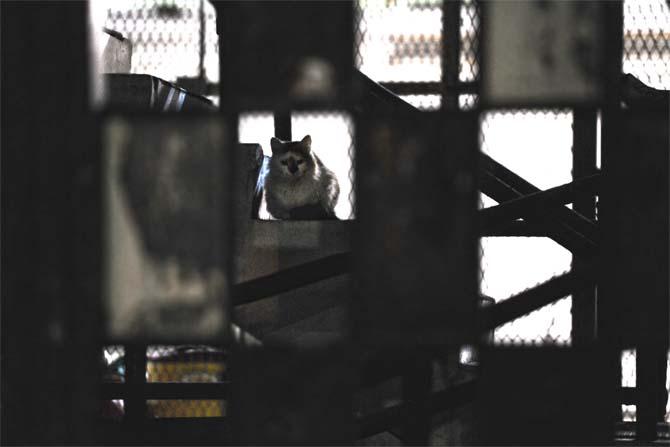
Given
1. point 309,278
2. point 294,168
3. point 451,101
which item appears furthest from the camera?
point 294,168

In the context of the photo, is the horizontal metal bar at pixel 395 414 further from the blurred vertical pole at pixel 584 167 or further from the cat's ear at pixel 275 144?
the cat's ear at pixel 275 144

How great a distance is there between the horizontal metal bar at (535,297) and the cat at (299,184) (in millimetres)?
2289

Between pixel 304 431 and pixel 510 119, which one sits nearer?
pixel 304 431

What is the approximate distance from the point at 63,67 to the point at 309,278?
785 millimetres

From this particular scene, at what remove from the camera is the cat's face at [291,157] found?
423 cm

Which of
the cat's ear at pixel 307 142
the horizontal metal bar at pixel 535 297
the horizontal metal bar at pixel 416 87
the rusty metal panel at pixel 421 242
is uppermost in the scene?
the horizontal metal bar at pixel 416 87

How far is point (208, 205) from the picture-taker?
4.61 ft

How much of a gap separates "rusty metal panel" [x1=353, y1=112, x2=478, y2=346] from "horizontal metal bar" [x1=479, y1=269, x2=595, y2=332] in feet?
1.17

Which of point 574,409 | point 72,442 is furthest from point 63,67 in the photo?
point 574,409

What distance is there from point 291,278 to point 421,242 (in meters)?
0.64

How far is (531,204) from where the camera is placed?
213cm

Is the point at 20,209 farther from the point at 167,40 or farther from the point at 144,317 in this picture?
the point at 167,40

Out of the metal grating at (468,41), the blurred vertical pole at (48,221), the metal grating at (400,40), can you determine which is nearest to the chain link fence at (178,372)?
the metal grating at (400,40)

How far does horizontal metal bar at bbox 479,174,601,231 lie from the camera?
2.08m
